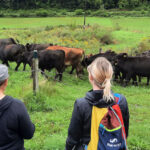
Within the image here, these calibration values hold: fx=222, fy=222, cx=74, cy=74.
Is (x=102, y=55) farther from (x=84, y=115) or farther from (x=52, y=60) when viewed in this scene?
(x=84, y=115)

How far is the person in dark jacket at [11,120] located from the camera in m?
2.47

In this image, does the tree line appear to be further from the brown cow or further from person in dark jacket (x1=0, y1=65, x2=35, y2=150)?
person in dark jacket (x1=0, y1=65, x2=35, y2=150)

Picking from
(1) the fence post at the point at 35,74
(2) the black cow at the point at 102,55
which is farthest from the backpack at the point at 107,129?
(2) the black cow at the point at 102,55

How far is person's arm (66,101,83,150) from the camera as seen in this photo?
2.53m

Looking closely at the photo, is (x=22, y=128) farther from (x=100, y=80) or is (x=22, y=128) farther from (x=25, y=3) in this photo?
(x=25, y=3)

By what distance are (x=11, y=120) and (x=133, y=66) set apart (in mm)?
10238

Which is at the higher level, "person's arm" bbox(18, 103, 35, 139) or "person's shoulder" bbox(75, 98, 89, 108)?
"person's shoulder" bbox(75, 98, 89, 108)

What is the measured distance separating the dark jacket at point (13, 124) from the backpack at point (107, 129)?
80cm

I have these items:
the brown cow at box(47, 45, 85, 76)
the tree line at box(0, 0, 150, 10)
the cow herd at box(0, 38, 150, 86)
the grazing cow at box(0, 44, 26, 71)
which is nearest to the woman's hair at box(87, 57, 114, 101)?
the cow herd at box(0, 38, 150, 86)

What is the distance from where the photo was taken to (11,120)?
2.52 metres

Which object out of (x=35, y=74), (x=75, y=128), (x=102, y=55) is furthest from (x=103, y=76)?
(x=102, y=55)

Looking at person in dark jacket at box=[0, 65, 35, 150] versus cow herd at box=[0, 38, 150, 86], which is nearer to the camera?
person in dark jacket at box=[0, 65, 35, 150]

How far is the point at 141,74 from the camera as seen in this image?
472 inches

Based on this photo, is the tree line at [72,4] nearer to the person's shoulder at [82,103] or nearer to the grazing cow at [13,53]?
the grazing cow at [13,53]
